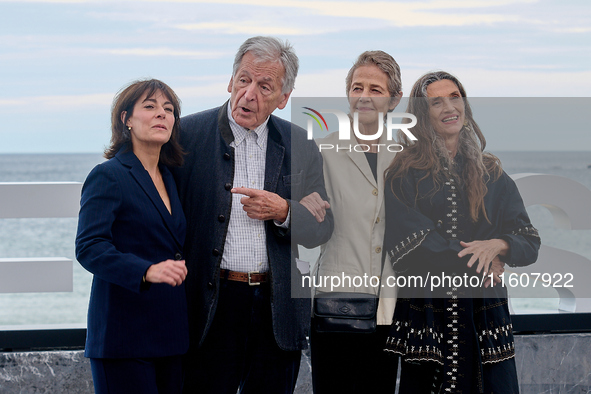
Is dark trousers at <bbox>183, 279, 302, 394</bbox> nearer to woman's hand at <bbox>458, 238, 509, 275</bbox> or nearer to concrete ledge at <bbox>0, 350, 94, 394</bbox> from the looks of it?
woman's hand at <bbox>458, 238, 509, 275</bbox>

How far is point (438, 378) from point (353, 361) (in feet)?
1.15

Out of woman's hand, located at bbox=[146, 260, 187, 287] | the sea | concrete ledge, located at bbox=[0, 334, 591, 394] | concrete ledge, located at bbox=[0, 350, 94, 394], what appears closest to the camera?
woman's hand, located at bbox=[146, 260, 187, 287]

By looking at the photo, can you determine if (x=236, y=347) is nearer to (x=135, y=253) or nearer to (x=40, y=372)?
(x=135, y=253)

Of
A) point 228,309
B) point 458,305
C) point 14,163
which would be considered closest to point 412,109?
point 458,305

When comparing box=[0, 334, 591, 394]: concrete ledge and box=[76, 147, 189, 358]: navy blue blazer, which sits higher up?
box=[76, 147, 189, 358]: navy blue blazer

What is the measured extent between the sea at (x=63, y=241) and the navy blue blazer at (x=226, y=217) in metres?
0.27

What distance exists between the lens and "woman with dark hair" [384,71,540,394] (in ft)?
8.16

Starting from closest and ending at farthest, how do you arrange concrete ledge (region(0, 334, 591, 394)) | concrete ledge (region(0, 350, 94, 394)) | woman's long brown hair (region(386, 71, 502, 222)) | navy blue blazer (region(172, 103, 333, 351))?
1. navy blue blazer (region(172, 103, 333, 351))
2. woman's long brown hair (region(386, 71, 502, 222))
3. concrete ledge (region(0, 350, 94, 394))
4. concrete ledge (region(0, 334, 591, 394))

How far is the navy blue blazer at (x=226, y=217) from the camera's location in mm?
2438

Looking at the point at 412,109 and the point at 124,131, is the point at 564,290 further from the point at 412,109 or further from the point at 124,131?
the point at 124,131

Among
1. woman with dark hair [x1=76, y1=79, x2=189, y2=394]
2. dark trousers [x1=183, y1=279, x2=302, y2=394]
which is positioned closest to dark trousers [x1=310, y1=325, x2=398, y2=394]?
dark trousers [x1=183, y1=279, x2=302, y2=394]

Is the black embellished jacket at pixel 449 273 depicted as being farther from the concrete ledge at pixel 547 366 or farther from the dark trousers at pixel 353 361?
the concrete ledge at pixel 547 366

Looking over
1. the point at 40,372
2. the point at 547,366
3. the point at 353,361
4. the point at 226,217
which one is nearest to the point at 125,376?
the point at 226,217

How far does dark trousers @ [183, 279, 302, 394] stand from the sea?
41cm
